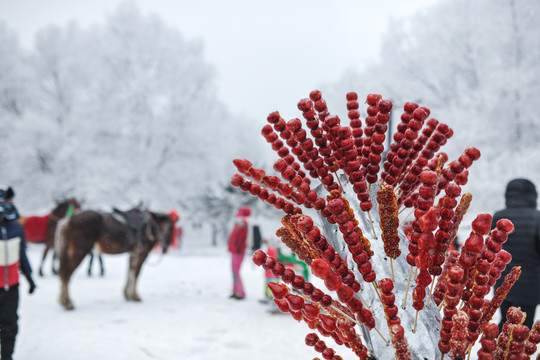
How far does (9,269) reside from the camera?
3.82 meters

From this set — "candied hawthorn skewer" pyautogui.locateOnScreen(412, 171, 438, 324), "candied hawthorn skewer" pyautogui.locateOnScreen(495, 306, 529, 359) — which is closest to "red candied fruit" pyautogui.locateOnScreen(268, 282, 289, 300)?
"candied hawthorn skewer" pyautogui.locateOnScreen(412, 171, 438, 324)

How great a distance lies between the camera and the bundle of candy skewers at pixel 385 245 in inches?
37.7

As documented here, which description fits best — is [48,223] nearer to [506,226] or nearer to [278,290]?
[278,290]

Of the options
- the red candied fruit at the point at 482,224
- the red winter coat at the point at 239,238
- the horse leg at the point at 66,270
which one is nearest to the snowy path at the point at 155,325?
the horse leg at the point at 66,270

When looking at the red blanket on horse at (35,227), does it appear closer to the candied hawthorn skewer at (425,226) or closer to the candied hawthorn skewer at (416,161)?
the candied hawthorn skewer at (416,161)

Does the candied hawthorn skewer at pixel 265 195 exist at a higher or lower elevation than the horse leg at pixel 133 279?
higher

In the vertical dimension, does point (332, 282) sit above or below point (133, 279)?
above

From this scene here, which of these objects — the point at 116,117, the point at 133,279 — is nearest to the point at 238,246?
the point at 133,279

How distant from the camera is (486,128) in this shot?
29.1ft

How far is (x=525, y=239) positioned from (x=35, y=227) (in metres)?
11.9

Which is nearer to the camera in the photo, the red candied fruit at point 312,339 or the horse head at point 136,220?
Result: the red candied fruit at point 312,339

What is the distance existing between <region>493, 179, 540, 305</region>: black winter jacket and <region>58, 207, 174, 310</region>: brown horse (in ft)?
21.0

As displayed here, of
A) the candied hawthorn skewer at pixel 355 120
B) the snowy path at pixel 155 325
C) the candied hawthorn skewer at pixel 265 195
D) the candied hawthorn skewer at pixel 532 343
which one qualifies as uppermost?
the candied hawthorn skewer at pixel 355 120

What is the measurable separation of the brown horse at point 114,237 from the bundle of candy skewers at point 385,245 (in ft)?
21.4
